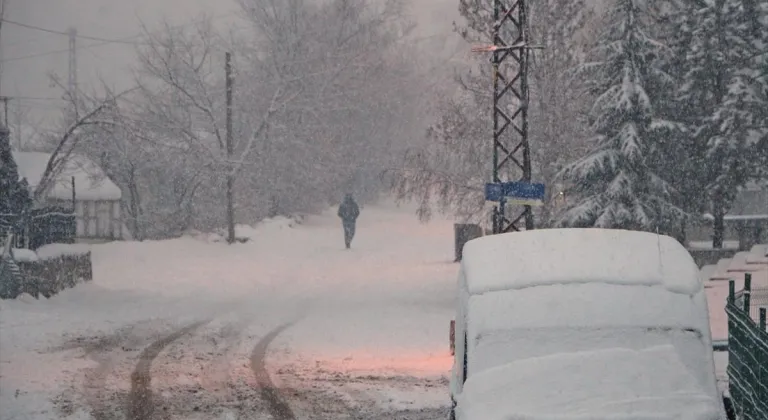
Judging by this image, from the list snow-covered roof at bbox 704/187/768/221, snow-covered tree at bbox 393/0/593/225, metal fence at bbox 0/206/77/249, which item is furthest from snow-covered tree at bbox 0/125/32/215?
snow-covered roof at bbox 704/187/768/221

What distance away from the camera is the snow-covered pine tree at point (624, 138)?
23047 mm

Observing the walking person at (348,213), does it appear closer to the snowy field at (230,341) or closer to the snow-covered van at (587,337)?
the snowy field at (230,341)

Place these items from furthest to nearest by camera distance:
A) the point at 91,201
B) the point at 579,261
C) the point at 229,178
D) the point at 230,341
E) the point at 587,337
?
the point at 91,201
the point at 229,178
the point at 230,341
the point at 579,261
the point at 587,337

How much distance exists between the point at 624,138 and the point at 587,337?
18.8 metres

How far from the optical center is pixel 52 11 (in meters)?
118

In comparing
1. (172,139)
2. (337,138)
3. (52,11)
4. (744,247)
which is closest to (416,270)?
(744,247)

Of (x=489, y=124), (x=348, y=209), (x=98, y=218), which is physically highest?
(x=489, y=124)

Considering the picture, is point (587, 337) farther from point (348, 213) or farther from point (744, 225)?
point (348, 213)

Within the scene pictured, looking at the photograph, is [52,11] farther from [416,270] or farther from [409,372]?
[409,372]

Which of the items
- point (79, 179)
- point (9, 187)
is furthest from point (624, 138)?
point (79, 179)

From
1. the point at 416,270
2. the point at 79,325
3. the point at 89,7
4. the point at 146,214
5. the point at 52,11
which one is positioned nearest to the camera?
the point at 79,325

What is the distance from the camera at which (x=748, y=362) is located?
7340 mm

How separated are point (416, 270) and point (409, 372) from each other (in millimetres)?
14219

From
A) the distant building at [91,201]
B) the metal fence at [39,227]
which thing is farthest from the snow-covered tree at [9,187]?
the distant building at [91,201]
